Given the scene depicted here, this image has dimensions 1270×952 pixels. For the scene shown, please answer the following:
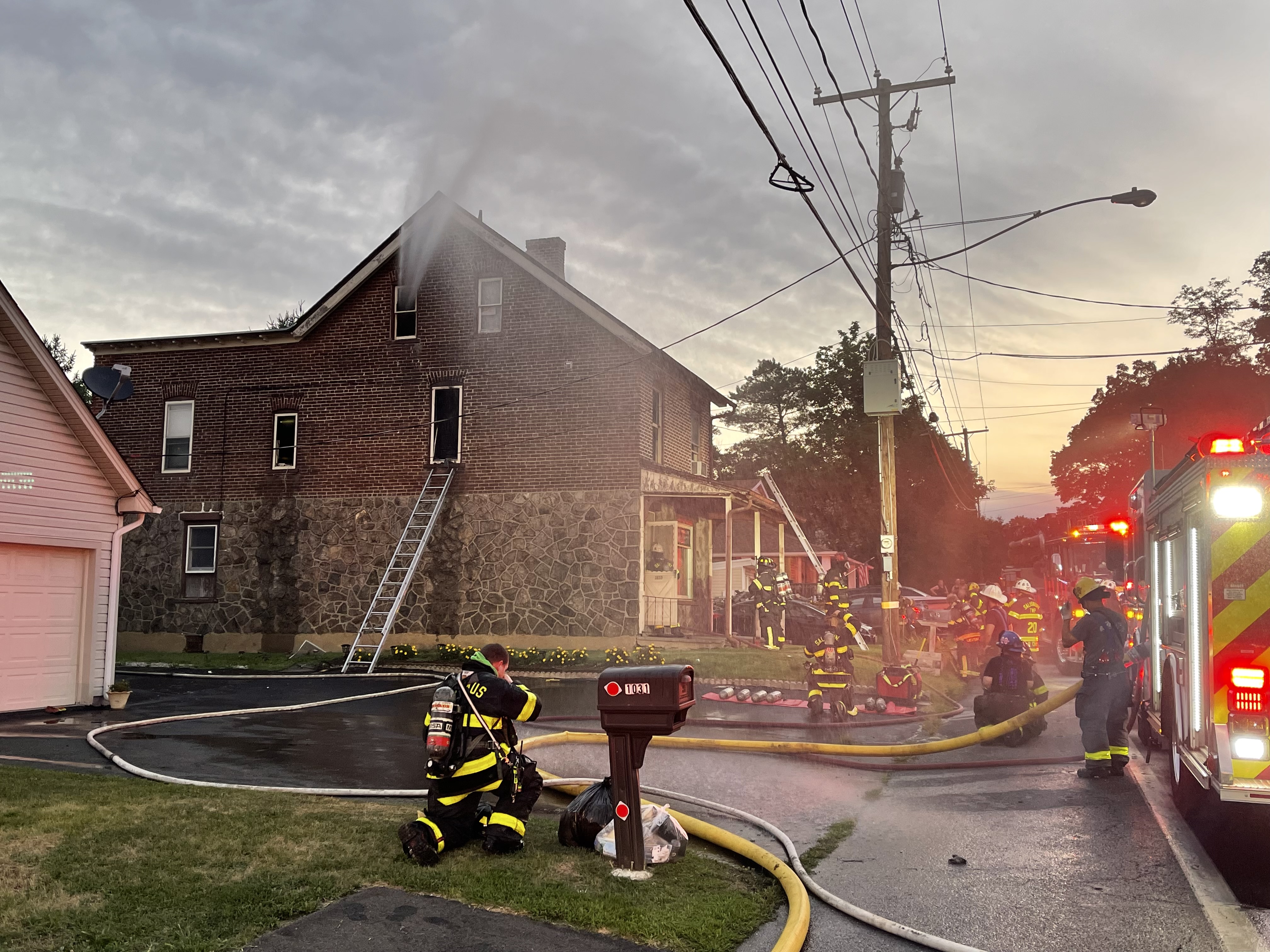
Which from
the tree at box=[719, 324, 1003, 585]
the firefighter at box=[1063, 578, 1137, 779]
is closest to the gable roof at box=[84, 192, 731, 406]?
the firefighter at box=[1063, 578, 1137, 779]

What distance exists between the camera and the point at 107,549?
14.7 metres

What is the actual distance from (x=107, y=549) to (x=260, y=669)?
6.13 metres

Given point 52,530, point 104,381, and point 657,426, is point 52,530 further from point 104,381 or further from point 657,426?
point 657,426

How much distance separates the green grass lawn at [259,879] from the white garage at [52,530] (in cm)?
760

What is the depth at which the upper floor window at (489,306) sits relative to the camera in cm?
2322

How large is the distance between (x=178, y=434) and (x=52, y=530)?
12313 mm

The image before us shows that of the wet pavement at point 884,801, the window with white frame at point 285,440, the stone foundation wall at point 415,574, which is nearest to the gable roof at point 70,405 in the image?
the wet pavement at point 884,801

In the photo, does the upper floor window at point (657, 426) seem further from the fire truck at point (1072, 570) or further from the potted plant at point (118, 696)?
the potted plant at point (118, 696)

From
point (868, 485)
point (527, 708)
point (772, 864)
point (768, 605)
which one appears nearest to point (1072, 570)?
point (768, 605)

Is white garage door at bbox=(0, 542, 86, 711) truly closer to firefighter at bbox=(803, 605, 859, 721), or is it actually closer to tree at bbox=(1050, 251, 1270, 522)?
firefighter at bbox=(803, 605, 859, 721)

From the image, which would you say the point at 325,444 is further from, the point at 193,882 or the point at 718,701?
the point at 193,882

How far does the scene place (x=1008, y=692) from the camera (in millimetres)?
10930

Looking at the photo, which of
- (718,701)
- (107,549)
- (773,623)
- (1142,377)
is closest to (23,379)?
(107,549)

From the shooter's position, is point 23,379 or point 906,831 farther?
point 23,379
